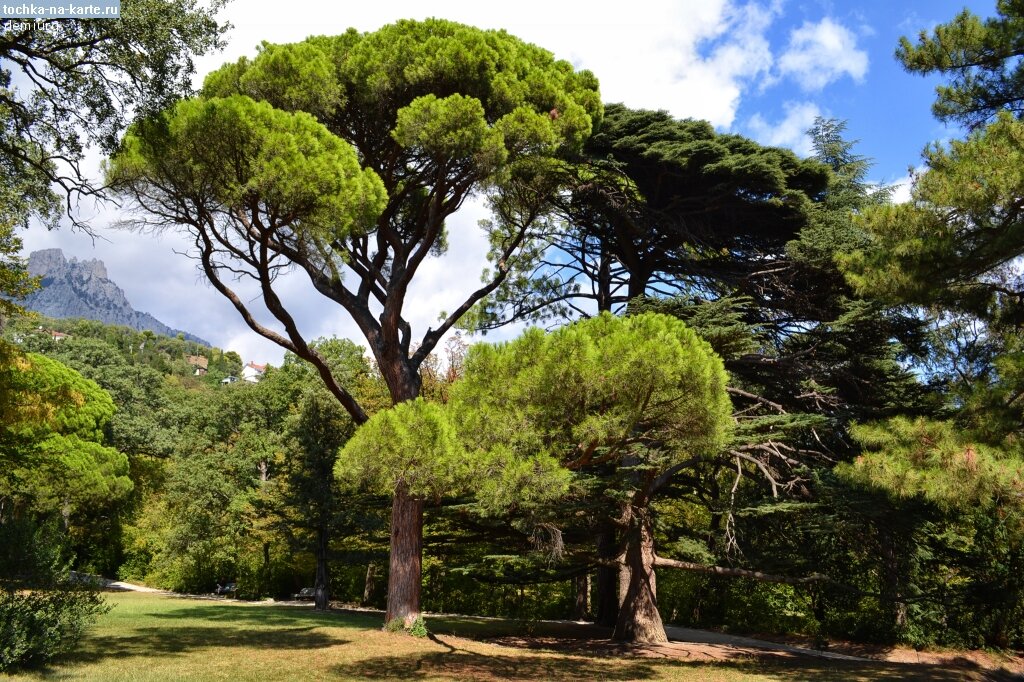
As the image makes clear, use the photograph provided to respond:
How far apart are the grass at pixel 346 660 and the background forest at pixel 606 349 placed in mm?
973

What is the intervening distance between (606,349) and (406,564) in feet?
19.8

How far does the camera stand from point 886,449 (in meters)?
8.59

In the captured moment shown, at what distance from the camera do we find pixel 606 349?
7145mm

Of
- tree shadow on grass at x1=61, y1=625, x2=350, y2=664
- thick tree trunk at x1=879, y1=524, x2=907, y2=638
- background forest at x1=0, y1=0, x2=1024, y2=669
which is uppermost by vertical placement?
background forest at x1=0, y1=0, x2=1024, y2=669

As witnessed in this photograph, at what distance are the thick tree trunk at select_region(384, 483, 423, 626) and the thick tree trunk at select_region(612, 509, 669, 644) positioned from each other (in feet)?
12.3

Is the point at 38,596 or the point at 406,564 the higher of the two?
the point at 406,564

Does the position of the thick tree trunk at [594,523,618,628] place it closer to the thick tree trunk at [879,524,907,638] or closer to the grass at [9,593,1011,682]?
the grass at [9,593,1011,682]

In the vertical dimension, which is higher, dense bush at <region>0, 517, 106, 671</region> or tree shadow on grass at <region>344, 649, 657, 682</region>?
dense bush at <region>0, 517, 106, 671</region>

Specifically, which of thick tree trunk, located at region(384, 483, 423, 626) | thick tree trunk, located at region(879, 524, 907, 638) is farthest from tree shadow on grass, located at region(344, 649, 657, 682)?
thick tree trunk, located at region(879, 524, 907, 638)

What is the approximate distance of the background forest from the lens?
24.7ft

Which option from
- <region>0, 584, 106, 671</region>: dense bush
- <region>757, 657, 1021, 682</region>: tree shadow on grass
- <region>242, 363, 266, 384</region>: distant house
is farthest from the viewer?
<region>242, 363, 266, 384</region>: distant house

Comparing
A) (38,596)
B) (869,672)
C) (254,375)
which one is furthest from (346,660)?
(254,375)

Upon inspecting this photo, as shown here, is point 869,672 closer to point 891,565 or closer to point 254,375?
point 891,565

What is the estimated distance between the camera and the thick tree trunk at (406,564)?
11.1 metres
